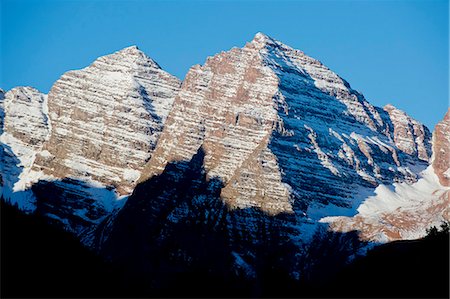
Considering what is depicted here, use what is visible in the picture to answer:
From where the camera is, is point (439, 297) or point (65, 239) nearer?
point (439, 297)

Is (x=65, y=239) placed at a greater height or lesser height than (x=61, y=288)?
greater

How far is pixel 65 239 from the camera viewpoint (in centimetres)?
14112

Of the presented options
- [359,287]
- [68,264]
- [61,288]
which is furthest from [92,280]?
[359,287]

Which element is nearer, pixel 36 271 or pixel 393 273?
pixel 36 271

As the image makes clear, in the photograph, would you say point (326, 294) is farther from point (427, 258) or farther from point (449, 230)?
point (427, 258)

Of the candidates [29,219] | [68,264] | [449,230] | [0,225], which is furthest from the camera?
[449,230]

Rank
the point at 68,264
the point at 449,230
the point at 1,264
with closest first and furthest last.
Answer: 1. the point at 1,264
2. the point at 68,264
3. the point at 449,230

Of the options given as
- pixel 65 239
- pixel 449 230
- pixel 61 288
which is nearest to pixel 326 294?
pixel 449 230

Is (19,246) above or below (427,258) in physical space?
below

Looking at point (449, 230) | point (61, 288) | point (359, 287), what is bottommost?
point (61, 288)

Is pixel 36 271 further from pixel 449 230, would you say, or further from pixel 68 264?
pixel 449 230

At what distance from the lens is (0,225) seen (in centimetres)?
11756

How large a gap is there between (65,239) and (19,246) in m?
23.3

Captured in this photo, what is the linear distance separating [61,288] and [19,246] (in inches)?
301
